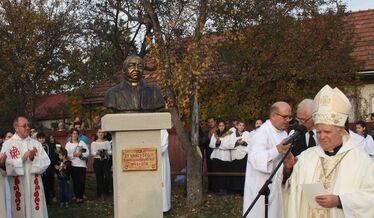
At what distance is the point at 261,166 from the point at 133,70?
2.15 m

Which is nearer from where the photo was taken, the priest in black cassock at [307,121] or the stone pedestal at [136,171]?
the priest in black cassock at [307,121]

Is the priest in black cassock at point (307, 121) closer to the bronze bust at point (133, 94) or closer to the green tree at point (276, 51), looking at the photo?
the bronze bust at point (133, 94)

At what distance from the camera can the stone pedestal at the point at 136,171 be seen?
760 cm

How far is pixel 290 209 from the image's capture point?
18.1 feet

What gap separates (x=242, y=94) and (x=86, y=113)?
461 inches

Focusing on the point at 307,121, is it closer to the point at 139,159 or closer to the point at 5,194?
the point at 139,159

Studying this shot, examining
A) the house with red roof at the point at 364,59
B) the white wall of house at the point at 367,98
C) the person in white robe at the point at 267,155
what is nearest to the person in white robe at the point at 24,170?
the person in white robe at the point at 267,155

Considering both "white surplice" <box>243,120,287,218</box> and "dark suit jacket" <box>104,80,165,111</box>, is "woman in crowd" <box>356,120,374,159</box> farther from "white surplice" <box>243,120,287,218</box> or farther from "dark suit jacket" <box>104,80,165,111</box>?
"dark suit jacket" <box>104,80,165,111</box>

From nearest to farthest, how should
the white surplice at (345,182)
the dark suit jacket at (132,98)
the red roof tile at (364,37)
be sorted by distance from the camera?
the white surplice at (345,182) < the dark suit jacket at (132,98) < the red roof tile at (364,37)

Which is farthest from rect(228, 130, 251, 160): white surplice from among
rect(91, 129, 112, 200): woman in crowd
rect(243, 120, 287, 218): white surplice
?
rect(243, 120, 287, 218): white surplice

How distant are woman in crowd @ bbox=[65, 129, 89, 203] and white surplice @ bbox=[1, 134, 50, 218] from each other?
305 centimetres

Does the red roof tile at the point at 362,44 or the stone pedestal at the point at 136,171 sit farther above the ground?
the red roof tile at the point at 362,44

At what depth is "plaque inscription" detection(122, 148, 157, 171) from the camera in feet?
25.0

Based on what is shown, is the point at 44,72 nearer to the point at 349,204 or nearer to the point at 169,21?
the point at 169,21
